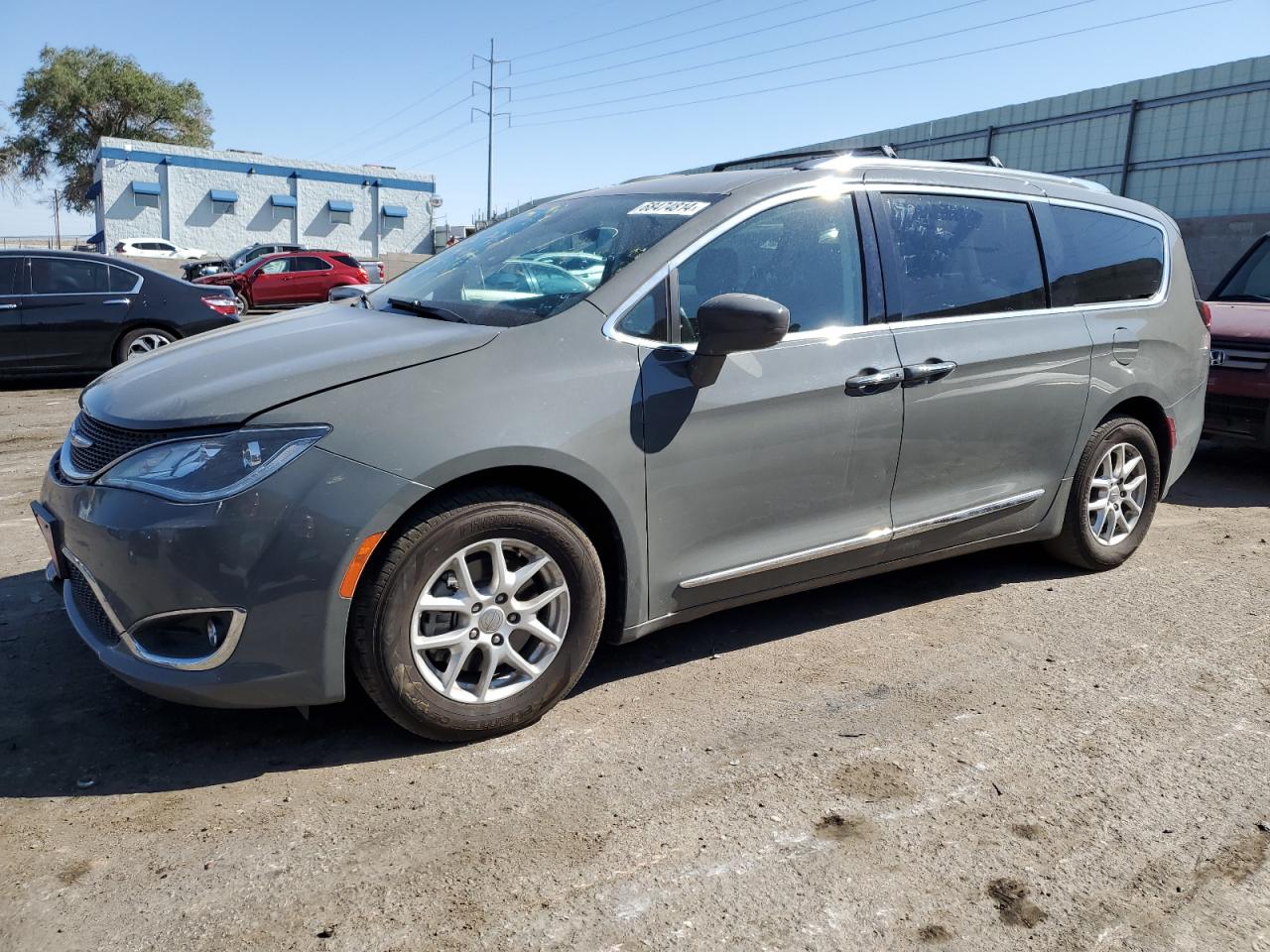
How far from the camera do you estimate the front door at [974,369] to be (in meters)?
3.92

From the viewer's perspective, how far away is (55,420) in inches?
342

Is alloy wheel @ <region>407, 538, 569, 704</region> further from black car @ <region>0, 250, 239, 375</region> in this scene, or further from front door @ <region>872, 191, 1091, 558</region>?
black car @ <region>0, 250, 239, 375</region>

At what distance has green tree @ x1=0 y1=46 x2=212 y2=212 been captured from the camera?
173ft

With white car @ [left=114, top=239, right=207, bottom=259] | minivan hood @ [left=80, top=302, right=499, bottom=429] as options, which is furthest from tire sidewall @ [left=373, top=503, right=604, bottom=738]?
white car @ [left=114, top=239, right=207, bottom=259]

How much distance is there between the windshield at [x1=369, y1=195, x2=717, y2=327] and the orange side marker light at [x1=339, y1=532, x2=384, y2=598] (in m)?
0.89

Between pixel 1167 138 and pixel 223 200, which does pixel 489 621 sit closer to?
pixel 1167 138

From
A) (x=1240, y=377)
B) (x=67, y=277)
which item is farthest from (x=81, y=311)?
(x=1240, y=377)

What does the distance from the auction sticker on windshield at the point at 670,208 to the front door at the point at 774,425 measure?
162 millimetres

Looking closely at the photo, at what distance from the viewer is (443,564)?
2951mm

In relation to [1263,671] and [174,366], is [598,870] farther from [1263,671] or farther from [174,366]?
[1263,671]

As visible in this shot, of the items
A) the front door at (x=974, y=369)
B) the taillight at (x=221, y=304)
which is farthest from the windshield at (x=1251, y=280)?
the taillight at (x=221, y=304)

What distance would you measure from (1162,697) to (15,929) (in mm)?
3489

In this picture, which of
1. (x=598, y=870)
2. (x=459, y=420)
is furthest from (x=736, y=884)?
(x=459, y=420)

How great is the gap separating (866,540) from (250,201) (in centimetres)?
5007
